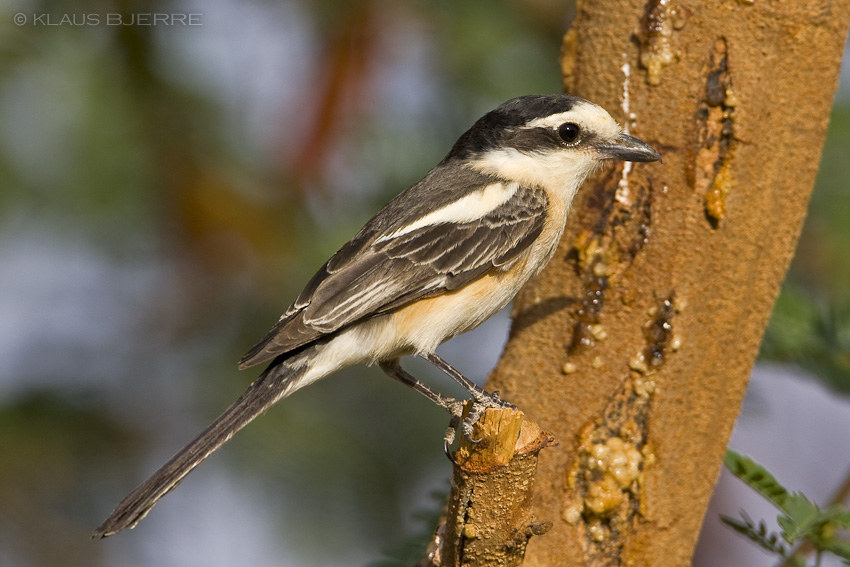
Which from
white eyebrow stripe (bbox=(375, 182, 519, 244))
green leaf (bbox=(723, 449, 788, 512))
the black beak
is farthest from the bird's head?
green leaf (bbox=(723, 449, 788, 512))

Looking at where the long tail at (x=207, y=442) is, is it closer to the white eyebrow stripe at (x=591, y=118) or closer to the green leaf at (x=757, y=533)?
the white eyebrow stripe at (x=591, y=118)

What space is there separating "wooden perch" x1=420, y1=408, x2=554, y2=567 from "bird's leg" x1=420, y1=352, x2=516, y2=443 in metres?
0.26

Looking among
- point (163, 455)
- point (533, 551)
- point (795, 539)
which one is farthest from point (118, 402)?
point (795, 539)

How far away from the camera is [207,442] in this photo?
140 inches

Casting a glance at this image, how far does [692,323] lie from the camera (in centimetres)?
361

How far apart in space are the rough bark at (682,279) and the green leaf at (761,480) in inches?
11.7

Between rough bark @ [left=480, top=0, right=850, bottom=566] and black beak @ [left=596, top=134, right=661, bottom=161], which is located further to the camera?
black beak @ [left=596, top=134, right=661, bottom=161]

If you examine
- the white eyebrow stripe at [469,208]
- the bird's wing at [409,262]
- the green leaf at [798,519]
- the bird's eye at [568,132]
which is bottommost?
the green leaf at [798,519]

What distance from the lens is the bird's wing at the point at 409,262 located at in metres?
3.86

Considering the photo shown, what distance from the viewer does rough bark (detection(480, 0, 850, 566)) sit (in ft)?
11.6

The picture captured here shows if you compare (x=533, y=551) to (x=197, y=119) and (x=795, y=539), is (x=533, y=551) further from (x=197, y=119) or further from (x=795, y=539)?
(x=197, y=119)

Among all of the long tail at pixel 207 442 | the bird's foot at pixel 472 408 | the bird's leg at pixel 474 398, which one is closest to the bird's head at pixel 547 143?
the bird's leg at pixel 474 398

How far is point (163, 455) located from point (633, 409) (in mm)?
3518

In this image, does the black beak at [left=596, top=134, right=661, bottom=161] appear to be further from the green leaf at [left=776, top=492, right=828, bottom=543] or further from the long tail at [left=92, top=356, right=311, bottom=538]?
the long tail at [left=92, top=356, right=311, bottom=538]
